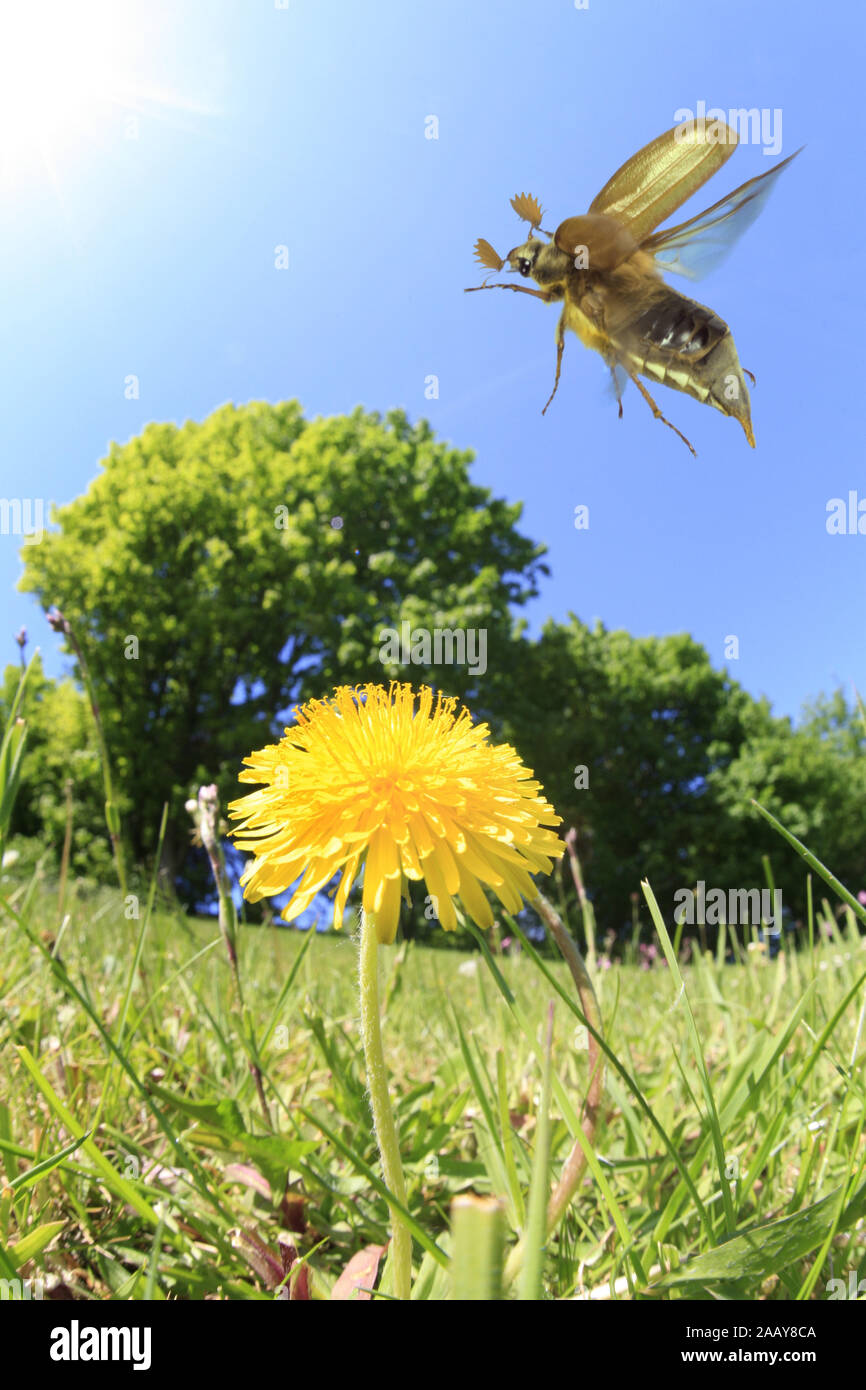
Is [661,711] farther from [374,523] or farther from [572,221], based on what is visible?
[572,221]

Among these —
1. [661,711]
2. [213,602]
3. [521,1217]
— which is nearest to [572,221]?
[521,1217]

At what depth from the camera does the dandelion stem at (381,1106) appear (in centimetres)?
77

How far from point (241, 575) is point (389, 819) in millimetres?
20141

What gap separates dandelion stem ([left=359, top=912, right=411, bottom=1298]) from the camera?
77cm

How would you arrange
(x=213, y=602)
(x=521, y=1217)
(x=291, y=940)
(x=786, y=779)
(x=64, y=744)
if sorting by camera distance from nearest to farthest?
1. (x=521, y=1217)
2. (x=291, y=940)
3. (x=213, y=602)
4. (x=64, y=744)
5. (x=786, y=779)

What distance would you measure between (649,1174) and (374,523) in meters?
20.4

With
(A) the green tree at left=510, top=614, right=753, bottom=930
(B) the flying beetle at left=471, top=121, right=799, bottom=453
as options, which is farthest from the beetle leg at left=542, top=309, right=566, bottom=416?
(A) the green tree at left=510, top=614, right=753, bottom=930

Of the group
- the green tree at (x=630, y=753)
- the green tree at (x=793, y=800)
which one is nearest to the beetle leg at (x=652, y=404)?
the green tree at (x=630, y=753)

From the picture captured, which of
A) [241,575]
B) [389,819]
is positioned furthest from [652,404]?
[241,575]

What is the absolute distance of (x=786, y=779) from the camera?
86.5 ft

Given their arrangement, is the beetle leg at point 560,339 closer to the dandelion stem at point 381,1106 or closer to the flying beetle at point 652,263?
the flying beetle at point 652,263

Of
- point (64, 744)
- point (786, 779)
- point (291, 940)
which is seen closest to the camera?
point (291, 940)

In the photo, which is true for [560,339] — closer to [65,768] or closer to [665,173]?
[665,173]

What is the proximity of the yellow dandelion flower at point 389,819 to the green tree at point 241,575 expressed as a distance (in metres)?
17.8
